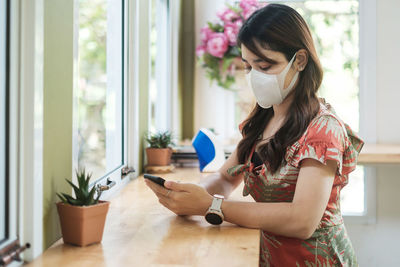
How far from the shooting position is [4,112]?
3.07 ft

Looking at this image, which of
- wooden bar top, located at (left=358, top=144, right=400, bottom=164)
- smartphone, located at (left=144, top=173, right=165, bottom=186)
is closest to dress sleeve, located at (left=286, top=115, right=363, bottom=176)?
smartphone, located at (left=144, top=173, right=165, bottom=186)

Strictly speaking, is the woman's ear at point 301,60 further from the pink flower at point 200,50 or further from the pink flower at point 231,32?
the pink flower at point 200,50

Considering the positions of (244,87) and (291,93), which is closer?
(291,93)

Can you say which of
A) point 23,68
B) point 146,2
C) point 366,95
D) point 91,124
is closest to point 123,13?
point 146,2

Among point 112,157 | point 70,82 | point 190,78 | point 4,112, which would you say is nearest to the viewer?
point 4,112

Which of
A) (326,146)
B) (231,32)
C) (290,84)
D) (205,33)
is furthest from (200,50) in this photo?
(326,146)

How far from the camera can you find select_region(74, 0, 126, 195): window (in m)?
1.45

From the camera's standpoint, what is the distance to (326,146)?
1.18 m

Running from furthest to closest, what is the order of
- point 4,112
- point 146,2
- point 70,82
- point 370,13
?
point 370,13, point 146,2, point 70,82, point 4,112

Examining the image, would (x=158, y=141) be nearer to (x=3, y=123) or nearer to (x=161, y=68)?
(x=161, y=68)

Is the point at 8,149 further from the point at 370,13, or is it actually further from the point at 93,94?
the point at 370,13

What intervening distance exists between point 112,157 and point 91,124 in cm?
28

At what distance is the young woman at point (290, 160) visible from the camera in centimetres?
119

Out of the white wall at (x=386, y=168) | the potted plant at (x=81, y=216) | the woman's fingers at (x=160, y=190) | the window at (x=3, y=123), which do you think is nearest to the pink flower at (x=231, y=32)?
the white wall at (x=386, y=168)
